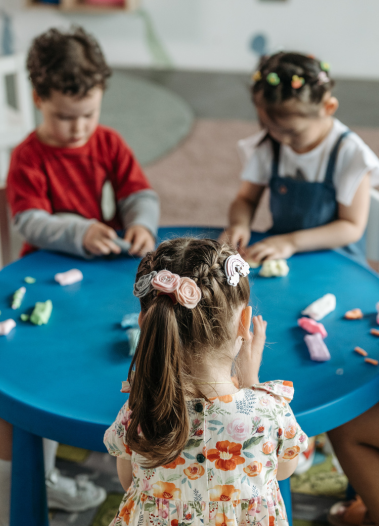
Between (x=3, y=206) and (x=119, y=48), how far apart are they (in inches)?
152

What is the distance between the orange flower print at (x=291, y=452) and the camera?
80cm

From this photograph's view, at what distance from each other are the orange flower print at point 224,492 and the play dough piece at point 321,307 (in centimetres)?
38

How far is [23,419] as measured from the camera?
0.87 meters

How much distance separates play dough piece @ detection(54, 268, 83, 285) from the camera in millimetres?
1187

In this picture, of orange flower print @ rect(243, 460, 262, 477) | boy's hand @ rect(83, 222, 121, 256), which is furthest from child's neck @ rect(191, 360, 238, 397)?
boy's hand @ rect(83, 222, 121, 256)

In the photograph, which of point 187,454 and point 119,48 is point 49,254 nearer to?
point 187,454

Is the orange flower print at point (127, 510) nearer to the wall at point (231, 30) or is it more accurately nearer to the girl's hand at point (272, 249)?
the girl's hand at point (272, 249)

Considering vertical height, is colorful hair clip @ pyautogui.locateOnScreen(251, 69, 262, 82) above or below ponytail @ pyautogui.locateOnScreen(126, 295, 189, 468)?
above

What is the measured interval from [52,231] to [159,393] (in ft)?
2.38

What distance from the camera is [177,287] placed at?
694 millimetres

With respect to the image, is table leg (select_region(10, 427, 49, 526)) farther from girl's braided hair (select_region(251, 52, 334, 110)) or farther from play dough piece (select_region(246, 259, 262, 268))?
girl's braided hair (select_region(251, 52, 334, 110))

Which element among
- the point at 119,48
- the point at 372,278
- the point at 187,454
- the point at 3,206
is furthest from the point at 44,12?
the point at 187,454

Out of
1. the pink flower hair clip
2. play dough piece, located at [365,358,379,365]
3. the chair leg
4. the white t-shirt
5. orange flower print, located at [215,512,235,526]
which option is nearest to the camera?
the pink flower hair clip

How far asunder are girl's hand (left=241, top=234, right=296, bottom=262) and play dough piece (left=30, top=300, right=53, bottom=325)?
0.45 metres
